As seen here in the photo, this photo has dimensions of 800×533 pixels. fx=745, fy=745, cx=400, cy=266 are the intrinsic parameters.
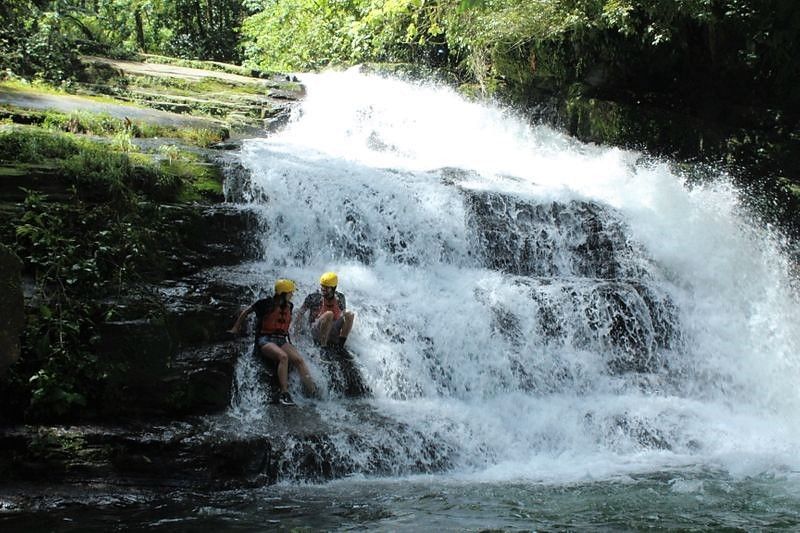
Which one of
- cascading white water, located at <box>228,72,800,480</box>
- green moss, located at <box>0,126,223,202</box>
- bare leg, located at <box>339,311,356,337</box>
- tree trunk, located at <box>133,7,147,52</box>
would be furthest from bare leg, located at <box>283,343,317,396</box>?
tree trunk, located at <box>133,7,147,52</box>

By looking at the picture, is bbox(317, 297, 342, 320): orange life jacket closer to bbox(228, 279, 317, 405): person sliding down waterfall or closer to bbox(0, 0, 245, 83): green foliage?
bbox(228, 279, 317, 405): person sliding down waterfall

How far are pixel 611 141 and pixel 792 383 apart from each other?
6.90 metres

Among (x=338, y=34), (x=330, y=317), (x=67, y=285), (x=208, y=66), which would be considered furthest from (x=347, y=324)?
(x=338, y=34)

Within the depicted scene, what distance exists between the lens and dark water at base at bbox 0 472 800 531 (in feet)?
17.1

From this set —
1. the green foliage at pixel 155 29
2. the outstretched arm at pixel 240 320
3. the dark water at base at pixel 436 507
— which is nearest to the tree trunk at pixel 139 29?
the green foliage at pixel 155 29

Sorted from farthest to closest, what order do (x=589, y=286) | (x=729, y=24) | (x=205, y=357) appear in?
1. (x=729, y=24)
2. (x=589, y=286)
3. (x=205, y=357)

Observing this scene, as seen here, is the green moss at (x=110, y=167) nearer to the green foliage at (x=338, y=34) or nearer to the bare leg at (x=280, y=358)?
the bare leg at (x=280, y=358)

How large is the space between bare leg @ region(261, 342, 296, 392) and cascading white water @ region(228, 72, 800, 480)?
31cm

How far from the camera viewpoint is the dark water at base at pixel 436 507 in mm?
5223

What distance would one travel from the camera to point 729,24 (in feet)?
48.0

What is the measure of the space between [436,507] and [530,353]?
3.48 meters

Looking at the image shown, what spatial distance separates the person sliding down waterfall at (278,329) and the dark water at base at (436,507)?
1536mm

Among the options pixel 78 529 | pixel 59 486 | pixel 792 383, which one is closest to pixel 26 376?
pixel 59 486

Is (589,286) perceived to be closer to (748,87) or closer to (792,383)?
(792,383)
